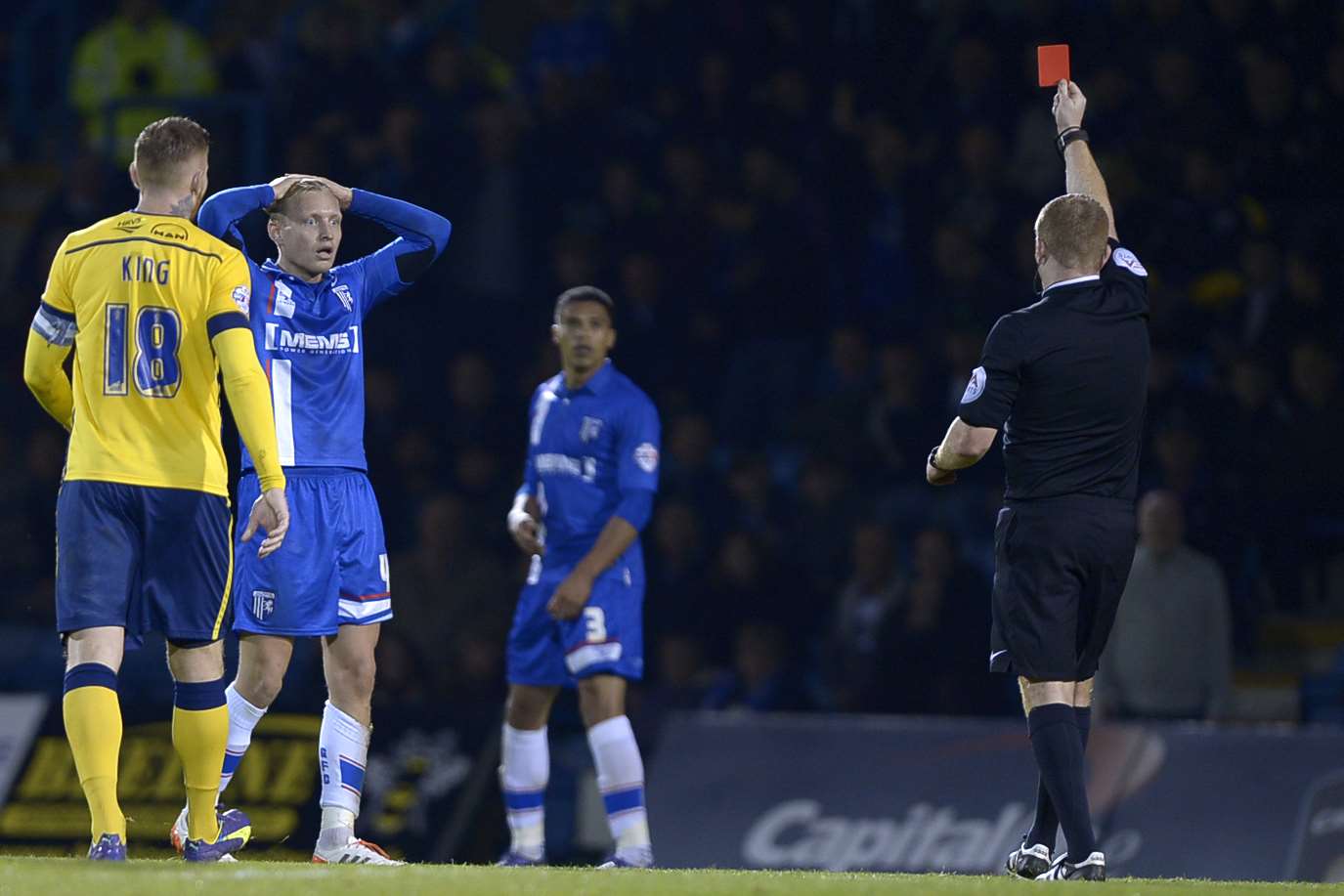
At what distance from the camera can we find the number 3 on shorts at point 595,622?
8352 mm

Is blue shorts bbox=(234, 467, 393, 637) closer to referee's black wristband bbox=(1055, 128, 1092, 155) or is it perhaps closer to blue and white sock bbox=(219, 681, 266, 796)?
blue and white sock bbox=(219, 681, 266, 796)

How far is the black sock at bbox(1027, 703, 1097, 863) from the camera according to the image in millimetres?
6121

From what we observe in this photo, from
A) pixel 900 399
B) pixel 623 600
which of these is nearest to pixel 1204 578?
pixel 900 399

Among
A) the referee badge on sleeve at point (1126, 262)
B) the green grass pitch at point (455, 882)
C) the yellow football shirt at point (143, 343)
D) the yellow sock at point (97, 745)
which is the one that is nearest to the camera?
the green grass pitch at point (455, 882)

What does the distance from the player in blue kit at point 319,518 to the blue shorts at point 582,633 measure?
1.30 meters

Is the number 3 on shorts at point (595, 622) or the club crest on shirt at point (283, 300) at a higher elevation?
the club crest on shirt at point (283, 300)

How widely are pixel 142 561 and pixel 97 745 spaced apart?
56cm

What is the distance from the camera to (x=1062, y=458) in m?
6.37

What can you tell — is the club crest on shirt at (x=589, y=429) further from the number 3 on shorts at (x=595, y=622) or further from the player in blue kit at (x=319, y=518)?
the player in blue kit at (x=319, y=518)

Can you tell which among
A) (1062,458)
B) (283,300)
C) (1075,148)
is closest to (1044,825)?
(1062,458)

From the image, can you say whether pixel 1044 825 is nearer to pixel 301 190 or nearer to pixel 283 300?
pixel 283 300

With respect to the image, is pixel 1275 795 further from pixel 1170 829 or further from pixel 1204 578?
pixel 1204 578

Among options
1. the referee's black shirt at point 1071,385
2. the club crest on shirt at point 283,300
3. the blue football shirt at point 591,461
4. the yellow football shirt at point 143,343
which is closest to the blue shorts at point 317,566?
the club crest on shirt at point 283,300

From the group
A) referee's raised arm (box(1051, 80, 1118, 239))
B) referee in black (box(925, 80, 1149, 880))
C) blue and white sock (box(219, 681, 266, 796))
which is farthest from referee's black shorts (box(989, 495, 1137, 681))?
blue and white sock (box(219, 681, 266, 796))
